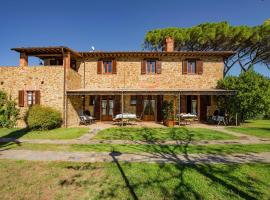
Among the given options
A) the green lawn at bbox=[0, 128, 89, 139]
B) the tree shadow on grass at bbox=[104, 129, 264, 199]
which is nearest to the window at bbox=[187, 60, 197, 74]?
the green lawn at bbox=[0, 128, 89, 139]

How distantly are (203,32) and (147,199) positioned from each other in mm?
22210

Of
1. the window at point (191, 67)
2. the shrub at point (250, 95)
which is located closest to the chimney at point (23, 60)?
the window at point (191, 67)

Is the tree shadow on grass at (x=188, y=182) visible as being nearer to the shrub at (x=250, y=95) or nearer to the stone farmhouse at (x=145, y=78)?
the shrub at (x=250, y=95)

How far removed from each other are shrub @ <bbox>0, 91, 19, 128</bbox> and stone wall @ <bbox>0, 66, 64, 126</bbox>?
1.12 feet

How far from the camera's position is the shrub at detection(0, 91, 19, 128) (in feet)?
46.0

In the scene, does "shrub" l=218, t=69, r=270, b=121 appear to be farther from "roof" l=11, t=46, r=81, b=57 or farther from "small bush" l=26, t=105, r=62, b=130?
"small bush" l=26, t=105, r=62, b=130

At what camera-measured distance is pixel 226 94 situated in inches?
559

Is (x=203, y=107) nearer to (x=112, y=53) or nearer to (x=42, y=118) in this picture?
(x=112, y=53)

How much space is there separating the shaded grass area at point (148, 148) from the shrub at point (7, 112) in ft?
20.4

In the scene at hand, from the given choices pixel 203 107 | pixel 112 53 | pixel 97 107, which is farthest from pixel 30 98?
pixel 203 107

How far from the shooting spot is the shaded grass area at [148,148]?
7.46 m

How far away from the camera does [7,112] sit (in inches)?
552

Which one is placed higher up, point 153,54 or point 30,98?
point 153,54

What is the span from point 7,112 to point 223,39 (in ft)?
74.8
